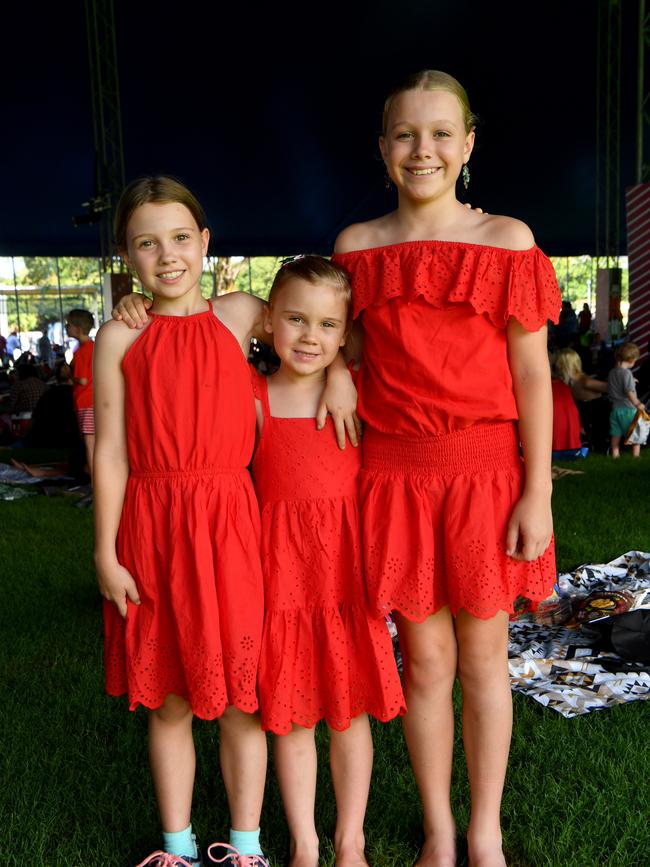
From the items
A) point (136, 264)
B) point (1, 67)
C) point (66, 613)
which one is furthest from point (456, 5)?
point (136, 264)

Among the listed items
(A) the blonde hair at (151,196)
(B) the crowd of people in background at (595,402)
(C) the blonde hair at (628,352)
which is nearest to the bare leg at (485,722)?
(A) the blonde hair at (151,196)

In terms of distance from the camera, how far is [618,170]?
14.1 m

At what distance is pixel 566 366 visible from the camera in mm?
7812

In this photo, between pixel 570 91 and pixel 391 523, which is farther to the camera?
pixel 570 91

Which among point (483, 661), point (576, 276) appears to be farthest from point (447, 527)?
point (576, 276)

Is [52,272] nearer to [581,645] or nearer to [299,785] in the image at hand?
[581,645]

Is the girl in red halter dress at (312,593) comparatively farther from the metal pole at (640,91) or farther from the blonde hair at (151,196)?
the metal pole at (640,91)

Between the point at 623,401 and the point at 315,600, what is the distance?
6.28 meters

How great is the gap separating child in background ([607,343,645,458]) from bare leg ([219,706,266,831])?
622cm

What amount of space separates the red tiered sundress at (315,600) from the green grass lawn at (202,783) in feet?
1.27

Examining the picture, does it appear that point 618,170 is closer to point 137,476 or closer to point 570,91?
point 570,91

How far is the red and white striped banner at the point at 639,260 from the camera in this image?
9789 millimetres

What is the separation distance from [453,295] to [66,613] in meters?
2.53

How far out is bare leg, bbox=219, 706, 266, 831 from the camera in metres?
1.66
